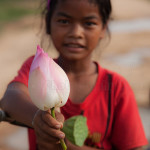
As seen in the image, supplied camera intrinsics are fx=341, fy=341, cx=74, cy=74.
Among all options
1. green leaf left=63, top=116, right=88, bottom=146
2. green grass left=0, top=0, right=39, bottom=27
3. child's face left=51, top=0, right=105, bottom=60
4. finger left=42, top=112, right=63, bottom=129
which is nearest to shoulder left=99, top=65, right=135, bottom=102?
child's face left=51, top=0, right=105, bottom=60

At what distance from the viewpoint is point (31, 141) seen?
122cm

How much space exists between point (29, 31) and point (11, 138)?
12.8 ft

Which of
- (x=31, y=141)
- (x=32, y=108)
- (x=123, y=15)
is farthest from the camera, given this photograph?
(x=123, y=15)

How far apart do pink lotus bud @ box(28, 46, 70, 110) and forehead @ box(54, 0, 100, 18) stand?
0.53 meters

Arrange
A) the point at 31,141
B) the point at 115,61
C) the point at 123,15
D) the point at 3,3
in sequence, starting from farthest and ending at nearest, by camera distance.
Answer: the point at 3,3
the point at 123,15
the point at 115,61
the point at 31,141

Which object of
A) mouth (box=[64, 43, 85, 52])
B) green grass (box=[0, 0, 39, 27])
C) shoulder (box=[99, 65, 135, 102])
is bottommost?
green grass (box=[0, 0, 39, 27])

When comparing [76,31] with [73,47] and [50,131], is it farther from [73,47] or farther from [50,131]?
[50,131]

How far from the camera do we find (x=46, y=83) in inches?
21.3

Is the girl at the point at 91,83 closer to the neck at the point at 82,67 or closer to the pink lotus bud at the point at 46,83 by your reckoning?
the neck at the point at 82,67

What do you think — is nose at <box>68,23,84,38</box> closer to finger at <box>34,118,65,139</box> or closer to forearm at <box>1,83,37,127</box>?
forearm at <box>1,83,37,127</box>

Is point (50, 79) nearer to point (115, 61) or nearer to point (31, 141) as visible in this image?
point (31, 141)

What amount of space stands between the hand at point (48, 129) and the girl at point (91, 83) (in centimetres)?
31

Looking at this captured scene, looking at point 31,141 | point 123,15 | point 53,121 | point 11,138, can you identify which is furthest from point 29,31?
point 53,121

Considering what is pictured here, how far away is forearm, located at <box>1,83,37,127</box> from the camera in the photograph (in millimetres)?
810
